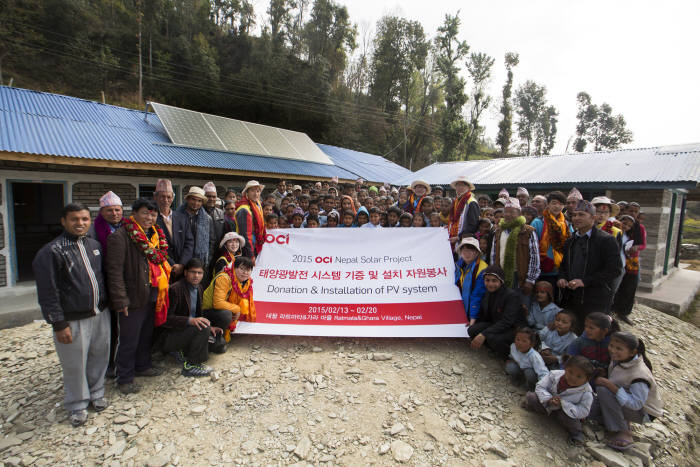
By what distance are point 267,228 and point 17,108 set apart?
7.02m

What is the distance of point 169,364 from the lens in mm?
3785

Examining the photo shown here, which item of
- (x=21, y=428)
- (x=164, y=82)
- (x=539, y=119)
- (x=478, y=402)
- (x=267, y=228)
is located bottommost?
(x=21, y=428)

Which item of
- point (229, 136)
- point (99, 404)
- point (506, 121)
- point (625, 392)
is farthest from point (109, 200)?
point (506, 121)

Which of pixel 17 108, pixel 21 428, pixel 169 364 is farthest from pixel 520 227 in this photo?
pixel 17 108

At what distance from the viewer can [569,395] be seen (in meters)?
2.86

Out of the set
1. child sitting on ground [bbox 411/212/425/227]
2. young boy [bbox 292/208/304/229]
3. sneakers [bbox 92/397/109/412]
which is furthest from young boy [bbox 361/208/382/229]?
sneakers [bbox 92/397/109/412]

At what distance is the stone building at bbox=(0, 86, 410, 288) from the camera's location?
623 centimetres

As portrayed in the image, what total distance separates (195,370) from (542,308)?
13.6 feet

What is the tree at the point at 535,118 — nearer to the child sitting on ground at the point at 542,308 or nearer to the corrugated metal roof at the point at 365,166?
the corrugated metal roof at the point at 365,166

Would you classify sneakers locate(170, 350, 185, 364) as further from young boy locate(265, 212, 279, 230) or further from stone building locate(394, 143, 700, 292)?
stone building locate(394, 143, 700, 292)

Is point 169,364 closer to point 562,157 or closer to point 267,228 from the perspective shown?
point 267,228

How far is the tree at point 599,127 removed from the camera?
1604 inches

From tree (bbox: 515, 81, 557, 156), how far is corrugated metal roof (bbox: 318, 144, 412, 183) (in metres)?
34.9

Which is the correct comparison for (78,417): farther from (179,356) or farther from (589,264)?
(589,264)
